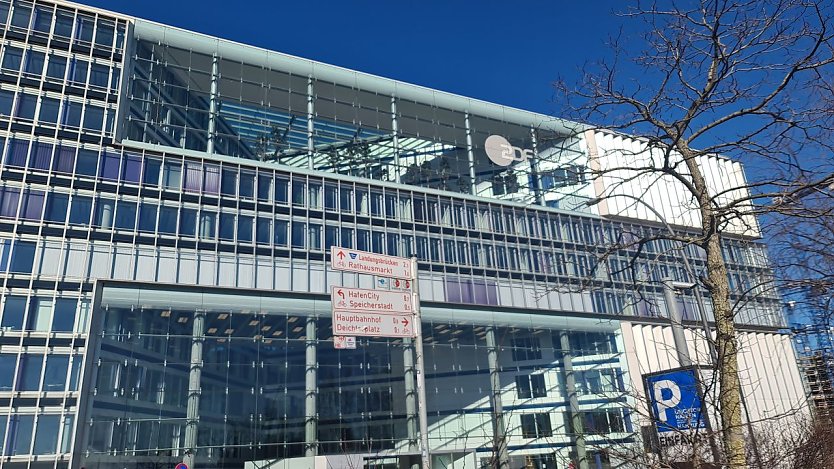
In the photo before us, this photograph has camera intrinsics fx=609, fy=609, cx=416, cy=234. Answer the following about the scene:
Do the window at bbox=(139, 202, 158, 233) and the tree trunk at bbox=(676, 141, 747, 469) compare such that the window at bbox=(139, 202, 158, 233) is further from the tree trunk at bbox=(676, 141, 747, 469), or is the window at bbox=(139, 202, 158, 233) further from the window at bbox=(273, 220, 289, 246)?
the tree trunk at bbox=(676, 141, 747, 469)

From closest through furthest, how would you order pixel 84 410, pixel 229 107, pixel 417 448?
pixel 84 410 → pixel 417 448 → pixel 229 107

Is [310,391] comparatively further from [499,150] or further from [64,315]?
[499,150]

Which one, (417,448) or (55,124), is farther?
(417,448)

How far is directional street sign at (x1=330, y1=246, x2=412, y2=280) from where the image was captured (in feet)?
35.0

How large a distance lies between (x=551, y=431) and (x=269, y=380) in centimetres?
1621

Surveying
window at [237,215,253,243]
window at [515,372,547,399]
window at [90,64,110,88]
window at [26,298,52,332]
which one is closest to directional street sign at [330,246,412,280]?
window at [26,298,52,332]

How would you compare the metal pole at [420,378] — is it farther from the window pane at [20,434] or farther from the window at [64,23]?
the window at [64,23]

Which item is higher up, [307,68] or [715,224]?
[307,68]

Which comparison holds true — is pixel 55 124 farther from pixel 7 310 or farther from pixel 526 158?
pixel 526 158

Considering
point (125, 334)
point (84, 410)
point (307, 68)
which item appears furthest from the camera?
point (307, 68)

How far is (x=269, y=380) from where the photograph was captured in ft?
92.8

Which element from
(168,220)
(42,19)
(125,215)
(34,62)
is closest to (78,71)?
(34,62)

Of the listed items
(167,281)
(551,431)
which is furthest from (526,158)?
(167,281)

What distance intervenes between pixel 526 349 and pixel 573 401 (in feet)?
13.5
